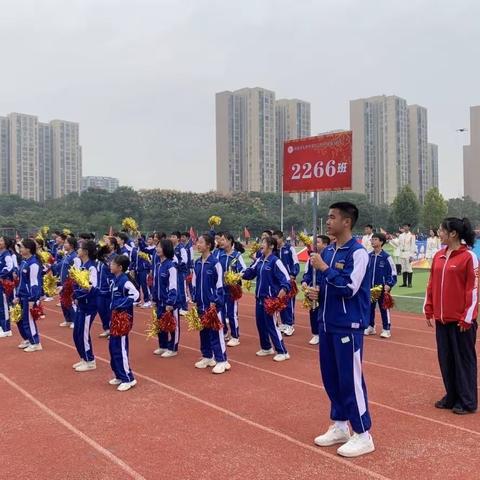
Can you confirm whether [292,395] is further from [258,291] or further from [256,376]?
[258,291]

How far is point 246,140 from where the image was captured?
8244 cm

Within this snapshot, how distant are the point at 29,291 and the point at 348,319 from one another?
5.87 m

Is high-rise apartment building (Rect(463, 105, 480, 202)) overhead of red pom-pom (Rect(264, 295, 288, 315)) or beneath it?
overhead

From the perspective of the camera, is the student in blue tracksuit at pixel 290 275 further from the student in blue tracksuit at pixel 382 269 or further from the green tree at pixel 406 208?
the green tree at pixel 406 208

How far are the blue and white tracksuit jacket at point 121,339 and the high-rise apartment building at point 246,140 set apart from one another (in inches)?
Answer: 2941

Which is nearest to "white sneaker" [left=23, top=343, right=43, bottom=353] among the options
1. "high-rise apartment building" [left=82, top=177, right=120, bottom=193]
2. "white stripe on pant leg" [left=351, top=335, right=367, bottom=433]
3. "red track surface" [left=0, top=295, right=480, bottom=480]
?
"red track surface" [left=0, top=295, right=480, bottom=480]

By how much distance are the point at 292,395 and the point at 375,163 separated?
86317mm

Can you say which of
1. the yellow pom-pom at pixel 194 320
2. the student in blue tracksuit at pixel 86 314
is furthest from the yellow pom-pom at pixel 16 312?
the yellow pom-pom at pixel 194 320

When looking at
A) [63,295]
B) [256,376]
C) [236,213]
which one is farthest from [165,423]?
[236,213]

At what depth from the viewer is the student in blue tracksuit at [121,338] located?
6.29 meters

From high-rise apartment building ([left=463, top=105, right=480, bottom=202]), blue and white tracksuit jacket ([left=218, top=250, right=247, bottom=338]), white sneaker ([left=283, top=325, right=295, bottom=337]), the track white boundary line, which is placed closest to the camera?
the track white boundary line

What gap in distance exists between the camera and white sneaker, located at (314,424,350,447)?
14.6 feet

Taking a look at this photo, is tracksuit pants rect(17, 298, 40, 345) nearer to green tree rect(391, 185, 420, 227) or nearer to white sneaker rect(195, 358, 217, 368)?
white sneaker rect(195, 358, 217, 368)

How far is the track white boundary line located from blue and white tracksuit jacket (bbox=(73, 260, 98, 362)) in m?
0.97
